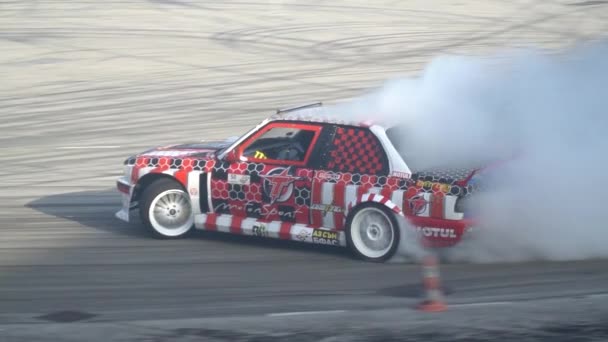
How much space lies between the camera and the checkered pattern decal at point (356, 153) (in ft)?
29.2

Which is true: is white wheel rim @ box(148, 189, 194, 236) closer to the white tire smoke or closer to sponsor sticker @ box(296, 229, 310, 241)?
sponsor sticker @ box(296, 229, 310, 241)

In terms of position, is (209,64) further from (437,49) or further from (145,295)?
(145,295)

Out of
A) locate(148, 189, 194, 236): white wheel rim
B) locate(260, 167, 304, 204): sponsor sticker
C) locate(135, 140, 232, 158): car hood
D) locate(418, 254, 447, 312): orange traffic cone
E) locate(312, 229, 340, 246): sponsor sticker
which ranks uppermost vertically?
locate(135, 140, 232, 158): car hood

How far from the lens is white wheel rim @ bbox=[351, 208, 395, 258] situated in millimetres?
8883

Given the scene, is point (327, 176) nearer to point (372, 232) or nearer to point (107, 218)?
point (372, 232)

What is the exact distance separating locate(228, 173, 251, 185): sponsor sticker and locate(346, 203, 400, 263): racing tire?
3.81 ft

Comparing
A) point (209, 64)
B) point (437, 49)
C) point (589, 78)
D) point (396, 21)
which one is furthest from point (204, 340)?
point (396, 21)

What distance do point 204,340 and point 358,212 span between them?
2592mm

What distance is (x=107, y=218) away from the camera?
437 inches

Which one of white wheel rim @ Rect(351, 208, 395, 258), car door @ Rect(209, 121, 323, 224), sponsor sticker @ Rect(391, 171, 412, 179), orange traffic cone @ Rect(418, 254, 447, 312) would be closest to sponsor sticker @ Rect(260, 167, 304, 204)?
car door @ Rect(209, 121, 323, 224)

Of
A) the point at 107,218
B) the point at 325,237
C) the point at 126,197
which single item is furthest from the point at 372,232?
the point at 107,218

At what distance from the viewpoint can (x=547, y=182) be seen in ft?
28.6

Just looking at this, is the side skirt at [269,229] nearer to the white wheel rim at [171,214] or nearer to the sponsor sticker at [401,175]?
the white wheel rim at [171,214]

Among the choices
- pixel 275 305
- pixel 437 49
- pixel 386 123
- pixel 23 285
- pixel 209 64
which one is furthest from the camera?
pixel 437 49
